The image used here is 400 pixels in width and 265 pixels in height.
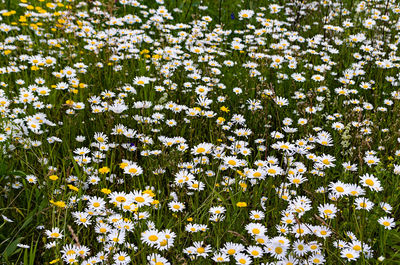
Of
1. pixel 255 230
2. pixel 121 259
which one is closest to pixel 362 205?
pixel 255 230

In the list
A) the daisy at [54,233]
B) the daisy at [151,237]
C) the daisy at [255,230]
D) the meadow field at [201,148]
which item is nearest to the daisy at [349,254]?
the meadow field at [201,148]

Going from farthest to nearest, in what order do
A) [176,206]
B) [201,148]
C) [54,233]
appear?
[201,148] < [176,206] < [54,233]

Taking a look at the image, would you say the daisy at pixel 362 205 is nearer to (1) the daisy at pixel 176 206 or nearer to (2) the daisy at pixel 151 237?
(1) the daisy at pixel 176 206

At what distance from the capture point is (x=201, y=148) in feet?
8.19

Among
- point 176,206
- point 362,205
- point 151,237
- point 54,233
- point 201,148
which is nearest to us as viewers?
point 151,237

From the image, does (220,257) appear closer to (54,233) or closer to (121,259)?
(121,259)

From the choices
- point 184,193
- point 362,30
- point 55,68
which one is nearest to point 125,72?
point 55,68

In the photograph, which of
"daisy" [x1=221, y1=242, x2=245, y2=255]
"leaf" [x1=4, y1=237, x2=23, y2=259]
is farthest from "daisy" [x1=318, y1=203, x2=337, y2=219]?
"leaf" [x1=4, y1=237, x2=23, y2=259]

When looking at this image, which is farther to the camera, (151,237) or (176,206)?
(176,206)

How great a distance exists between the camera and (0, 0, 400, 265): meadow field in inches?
76.3

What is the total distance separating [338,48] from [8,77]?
3303 millimetres

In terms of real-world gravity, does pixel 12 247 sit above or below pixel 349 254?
below

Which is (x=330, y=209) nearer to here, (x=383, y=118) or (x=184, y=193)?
(x=184, y=193)

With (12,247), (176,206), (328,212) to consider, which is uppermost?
(328,212)
